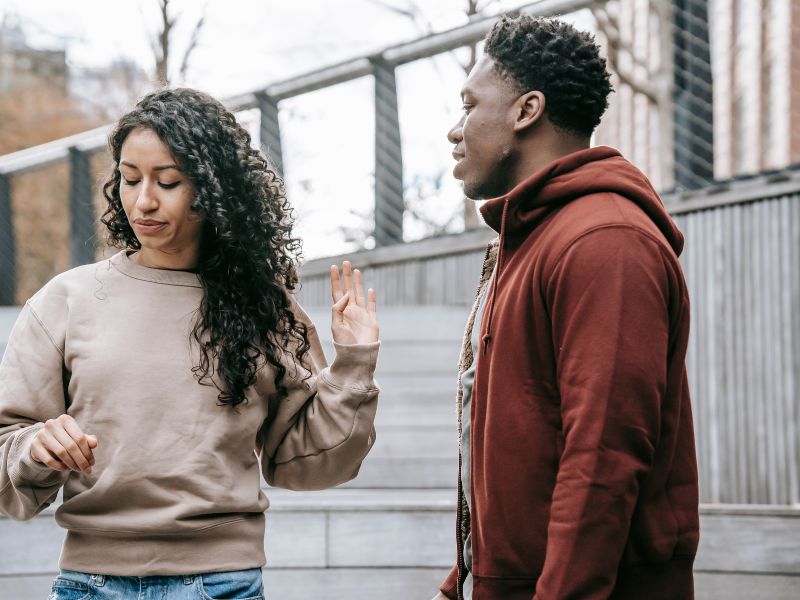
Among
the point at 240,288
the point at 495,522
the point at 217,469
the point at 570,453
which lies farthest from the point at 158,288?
the point at 570,453

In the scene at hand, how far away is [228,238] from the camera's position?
1694mm

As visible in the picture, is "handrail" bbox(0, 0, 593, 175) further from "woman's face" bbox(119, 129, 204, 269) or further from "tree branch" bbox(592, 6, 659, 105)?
"woman's face" bbox(119, 129, 204, 269)

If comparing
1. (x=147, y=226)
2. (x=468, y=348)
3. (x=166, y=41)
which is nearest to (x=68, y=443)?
(x=147, y=226)

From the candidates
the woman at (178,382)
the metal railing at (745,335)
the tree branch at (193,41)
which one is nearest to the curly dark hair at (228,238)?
the woman at (178,382)

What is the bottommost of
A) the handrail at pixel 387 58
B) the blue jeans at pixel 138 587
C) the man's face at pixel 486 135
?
the blue jeans at pixel 138 587

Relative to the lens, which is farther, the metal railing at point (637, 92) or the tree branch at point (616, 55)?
the tree branch at point (616, 55)

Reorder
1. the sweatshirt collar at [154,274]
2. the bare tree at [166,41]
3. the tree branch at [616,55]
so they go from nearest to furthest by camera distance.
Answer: the sweatshirt collar at [154,274]
the tree branch at [616,55]
the bare tree at [166,41]

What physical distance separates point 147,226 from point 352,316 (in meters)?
0.52

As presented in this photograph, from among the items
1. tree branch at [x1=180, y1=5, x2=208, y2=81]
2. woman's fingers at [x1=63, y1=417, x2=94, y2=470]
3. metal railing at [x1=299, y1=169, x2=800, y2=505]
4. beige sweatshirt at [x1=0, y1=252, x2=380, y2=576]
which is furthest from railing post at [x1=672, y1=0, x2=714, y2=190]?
tree branch at [x1=180, y1=5, x2=208, y2=81]

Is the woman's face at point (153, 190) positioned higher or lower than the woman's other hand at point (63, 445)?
higher

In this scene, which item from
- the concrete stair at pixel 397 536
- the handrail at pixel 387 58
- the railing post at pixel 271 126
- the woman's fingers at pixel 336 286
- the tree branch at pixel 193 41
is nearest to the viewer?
the woman's fingers at pixel 336 286

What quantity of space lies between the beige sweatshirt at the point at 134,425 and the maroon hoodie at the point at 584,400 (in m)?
0.54

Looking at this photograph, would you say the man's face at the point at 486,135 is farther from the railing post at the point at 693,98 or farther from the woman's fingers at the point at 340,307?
the railing post at the point at 693,98

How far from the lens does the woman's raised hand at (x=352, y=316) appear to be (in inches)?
69.8
